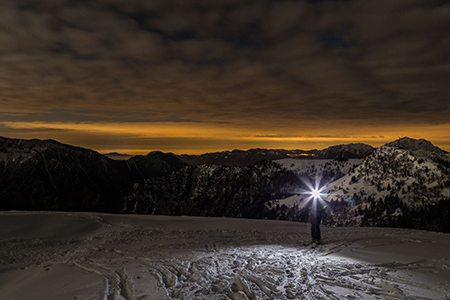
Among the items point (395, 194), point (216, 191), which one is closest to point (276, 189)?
point (216, 191)

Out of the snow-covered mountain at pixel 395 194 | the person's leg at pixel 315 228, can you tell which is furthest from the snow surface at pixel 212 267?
the snow-covered mountain at pixel 395 194

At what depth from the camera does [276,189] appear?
281ft

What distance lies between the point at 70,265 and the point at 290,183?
8141 centimetres

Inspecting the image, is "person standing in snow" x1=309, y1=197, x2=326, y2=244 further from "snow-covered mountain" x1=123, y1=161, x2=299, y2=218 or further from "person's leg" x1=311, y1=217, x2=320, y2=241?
"snow-covered mountain" x1=123, y1=161, x2=299, y2=218

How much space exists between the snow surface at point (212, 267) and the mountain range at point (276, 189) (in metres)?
33.6

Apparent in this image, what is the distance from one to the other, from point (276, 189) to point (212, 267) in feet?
259

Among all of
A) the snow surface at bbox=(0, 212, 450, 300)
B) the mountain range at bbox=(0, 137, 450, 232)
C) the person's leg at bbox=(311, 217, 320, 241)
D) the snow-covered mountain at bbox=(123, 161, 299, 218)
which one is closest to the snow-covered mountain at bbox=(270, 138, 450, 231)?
the mountain range at bbox=(0, 137, 450, 232)

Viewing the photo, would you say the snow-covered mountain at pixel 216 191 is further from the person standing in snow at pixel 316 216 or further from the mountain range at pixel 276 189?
the person standing in snow at pixel 316 216

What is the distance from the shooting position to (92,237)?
15609 millimetres

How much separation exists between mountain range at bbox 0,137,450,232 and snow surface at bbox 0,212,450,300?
33.6 metres

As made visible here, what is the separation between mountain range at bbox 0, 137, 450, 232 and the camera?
4181 cm

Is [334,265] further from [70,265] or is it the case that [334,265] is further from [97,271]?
[70,265]

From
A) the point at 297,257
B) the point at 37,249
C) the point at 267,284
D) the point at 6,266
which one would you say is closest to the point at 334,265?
the point at 297,257

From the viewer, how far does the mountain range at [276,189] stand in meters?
41.8
